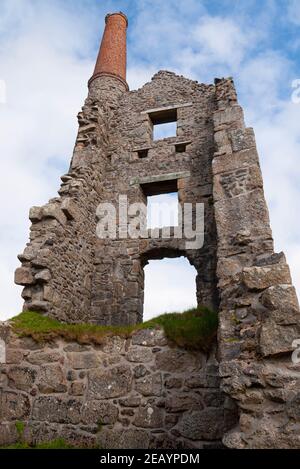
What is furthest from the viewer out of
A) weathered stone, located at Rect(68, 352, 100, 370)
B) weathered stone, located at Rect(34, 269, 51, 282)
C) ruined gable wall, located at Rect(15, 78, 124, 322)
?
ruined gable wall, located at Rect(15, 78, 124, 322)

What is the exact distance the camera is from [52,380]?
500 cm

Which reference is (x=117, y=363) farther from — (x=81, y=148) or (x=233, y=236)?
(x=81, y=148)

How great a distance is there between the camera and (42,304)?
594 centimetres

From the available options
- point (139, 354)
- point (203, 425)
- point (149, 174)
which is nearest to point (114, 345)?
point (139, 354)

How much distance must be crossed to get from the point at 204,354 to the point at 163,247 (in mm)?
3990

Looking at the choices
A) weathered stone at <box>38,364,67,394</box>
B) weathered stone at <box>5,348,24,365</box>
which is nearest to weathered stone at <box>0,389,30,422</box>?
weathered stone at <box>38,364,67,394</box>

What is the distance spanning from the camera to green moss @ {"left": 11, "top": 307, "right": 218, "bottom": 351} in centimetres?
466

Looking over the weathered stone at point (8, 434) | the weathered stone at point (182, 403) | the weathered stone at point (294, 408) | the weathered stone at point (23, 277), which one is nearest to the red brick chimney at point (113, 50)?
the weathered stone at point (23, 277)

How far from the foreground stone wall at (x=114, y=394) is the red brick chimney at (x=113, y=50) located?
1050 centimetres

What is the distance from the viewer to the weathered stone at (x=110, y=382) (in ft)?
15.5

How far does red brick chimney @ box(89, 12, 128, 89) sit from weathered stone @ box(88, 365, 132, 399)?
35.3ft

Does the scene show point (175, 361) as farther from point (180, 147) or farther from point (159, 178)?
point (180, 147)

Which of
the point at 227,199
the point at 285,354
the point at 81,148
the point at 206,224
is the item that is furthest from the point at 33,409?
the point at 81,148

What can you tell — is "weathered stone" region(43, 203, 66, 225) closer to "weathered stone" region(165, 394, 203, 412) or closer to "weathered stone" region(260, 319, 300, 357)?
"weathered stone" region(165, 394, 203, 412)
